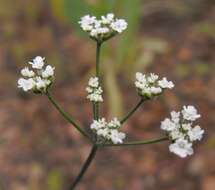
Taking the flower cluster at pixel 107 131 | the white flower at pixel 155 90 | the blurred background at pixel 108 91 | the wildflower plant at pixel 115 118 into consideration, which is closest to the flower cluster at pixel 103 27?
the wildflower plant at pixel 115 118

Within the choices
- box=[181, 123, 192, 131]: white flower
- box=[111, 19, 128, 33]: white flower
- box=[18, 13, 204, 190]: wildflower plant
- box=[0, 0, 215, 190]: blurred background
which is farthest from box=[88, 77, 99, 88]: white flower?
box=[0, 0, 215, 190]: blurred background

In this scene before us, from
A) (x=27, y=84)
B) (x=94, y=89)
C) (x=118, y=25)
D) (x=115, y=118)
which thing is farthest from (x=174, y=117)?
(x=27, y=84)

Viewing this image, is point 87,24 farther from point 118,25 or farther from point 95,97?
point 95,97

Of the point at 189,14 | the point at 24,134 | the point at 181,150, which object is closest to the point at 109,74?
the point at 24,134

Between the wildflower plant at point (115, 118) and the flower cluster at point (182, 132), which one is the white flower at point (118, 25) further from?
the flower cluster at point (182, 132)

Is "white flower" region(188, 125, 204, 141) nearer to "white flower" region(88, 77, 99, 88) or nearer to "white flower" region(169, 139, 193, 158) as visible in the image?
"white flower" region(169, 139, 193, 158)

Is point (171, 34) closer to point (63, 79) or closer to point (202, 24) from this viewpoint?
point (202, 24)

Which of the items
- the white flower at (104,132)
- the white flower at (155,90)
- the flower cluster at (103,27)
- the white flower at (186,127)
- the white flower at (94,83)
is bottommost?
the white flower at (104,132)
